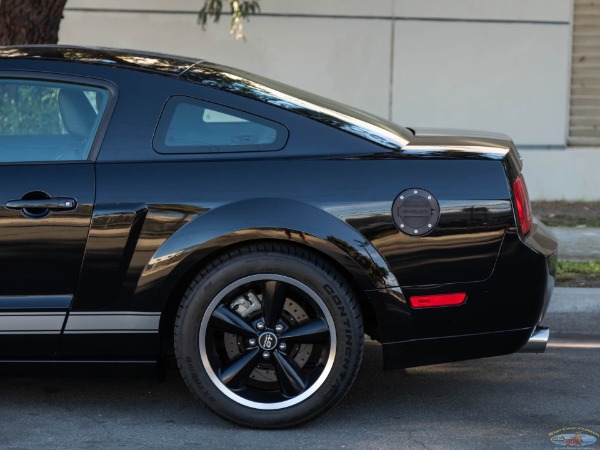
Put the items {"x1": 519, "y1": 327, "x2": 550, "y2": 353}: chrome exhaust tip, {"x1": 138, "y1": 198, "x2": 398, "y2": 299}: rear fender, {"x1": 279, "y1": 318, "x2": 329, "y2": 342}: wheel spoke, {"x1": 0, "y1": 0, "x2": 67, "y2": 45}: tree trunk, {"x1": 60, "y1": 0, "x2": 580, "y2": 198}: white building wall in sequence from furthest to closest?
{"x1": 60, "y1": 0, "x2": 580, "y2": 198}: white building wall, {"x1": 0, "y1": 0, "x2": 67, "y2": 45}: tree trunk, {"x1": 519, "y1": 327, "x2": 550, "y2": 353}: chrome exhaust tip, {"x1": 279, "y1": 318, "x2": 329, "y2": 342}: wheel spoke, {"x1": 138, "y1": 198, "x2": 398, "y2": 299}: rear fender

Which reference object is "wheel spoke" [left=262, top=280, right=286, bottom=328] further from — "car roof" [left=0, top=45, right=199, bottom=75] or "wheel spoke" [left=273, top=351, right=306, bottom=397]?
"car roof" [left=0, top=45, right=199, bottom=75]

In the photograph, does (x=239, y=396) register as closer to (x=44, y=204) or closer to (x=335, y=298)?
(x=335, y=298)

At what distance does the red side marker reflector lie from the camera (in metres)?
4.61

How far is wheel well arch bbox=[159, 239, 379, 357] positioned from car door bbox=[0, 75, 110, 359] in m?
0.40

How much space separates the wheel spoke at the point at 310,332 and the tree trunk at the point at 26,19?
13.0 ft

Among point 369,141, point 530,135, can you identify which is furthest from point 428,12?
point 369,141

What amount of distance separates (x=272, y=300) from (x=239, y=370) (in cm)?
32

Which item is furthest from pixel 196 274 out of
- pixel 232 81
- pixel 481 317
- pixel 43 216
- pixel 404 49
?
pixel 404 49

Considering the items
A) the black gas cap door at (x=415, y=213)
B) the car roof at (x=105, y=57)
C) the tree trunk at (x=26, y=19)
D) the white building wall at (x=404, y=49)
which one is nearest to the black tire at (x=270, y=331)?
the black gas cap door at (x=415, y=213)

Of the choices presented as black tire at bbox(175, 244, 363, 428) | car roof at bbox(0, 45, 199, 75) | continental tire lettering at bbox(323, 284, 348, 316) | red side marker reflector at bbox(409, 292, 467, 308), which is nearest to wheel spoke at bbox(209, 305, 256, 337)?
black tire at bbox(175, 244, 363, 428)

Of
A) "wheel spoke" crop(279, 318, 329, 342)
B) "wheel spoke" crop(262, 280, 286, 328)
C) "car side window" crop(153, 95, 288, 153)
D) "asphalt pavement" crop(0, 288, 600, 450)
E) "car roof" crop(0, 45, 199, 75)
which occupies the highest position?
"car roof" crop(0, 45, 199, 75)

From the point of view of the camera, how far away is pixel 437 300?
4.61 m

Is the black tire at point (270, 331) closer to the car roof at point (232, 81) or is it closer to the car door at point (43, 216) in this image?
the car door at point (43, 216)

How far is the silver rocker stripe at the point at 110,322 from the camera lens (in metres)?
4.60
